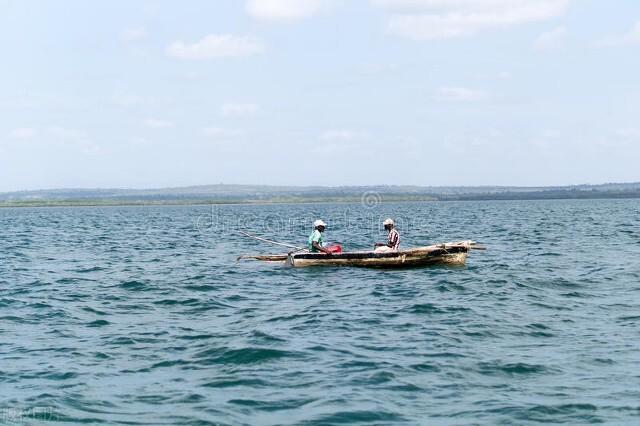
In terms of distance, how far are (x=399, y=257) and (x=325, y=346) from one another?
41.2 ft


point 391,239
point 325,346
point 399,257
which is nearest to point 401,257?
point 399,257

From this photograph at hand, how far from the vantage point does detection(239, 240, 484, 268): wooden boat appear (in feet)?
86.4

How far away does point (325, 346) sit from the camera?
556 inches

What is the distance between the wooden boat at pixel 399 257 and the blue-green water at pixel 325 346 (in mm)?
407

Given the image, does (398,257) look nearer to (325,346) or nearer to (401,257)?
(401,257)

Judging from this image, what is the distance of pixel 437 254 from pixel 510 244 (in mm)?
14445

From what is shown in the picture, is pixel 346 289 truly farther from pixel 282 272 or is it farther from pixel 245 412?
pixel 245 412

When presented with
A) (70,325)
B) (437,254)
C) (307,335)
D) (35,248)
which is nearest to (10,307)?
(70,325)

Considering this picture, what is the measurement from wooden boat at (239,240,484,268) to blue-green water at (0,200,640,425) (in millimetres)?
407

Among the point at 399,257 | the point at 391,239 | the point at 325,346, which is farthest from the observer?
the point at 391,239

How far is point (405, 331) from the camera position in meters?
15.6

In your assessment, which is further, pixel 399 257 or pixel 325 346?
pixel 399 257

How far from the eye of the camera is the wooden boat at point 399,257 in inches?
1037

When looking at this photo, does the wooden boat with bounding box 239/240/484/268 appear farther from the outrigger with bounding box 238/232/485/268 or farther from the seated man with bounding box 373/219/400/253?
the seated man with bounding box 373/219/400/253
